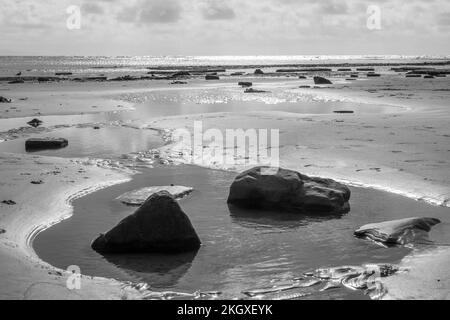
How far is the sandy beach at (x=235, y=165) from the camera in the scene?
6680 mm

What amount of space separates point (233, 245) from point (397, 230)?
2444mm

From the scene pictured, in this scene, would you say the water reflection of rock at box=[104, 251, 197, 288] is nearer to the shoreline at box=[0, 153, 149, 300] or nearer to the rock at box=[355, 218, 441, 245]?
the shoreline at box=[0, 153, 149, 300]

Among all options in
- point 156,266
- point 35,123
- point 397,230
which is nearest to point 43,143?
point 35,123

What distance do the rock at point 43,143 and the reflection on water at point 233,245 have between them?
232 inches

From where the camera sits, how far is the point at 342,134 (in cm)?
1767

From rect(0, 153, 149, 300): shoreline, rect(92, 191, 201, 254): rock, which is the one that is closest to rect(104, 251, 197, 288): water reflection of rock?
rect(92, 191, 201, 254): rock

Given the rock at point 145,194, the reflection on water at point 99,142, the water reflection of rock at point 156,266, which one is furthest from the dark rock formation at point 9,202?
the reflection on water at point 99,142

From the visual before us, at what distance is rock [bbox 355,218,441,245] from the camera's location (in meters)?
8.21

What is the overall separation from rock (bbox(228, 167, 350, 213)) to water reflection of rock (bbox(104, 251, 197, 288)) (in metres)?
2.66

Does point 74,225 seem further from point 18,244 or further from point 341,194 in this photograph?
point 341,194

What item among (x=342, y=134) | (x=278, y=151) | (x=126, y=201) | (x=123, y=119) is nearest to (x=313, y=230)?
(x=126, y=201)

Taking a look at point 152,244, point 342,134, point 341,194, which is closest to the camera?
point 152,244

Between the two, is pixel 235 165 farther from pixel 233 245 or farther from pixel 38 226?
pixel 38 226
